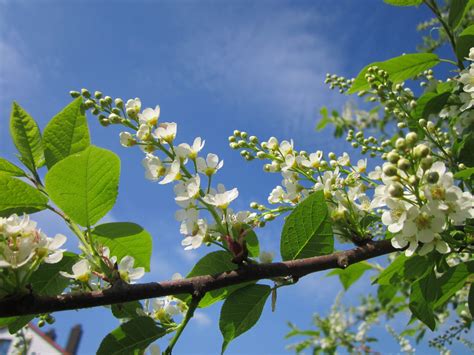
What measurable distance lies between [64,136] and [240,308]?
33.3 inches

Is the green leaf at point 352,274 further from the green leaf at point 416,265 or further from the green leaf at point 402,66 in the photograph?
the green leaf at point 416,265

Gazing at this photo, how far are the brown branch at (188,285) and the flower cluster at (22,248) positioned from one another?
0.20ft

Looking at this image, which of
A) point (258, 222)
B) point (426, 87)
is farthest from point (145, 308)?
point (426, 87)

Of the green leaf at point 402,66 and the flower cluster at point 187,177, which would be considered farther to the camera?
the green leaf at point 402,66

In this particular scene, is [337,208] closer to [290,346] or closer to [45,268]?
[45,268]

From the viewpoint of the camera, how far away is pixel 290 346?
619 cm

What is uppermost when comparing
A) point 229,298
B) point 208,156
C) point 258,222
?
point 208,156

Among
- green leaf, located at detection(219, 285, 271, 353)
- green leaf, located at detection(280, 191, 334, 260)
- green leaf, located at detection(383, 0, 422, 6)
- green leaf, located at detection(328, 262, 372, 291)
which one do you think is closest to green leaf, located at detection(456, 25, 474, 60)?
green leaf, located at detection(383, 0, 422, 6)

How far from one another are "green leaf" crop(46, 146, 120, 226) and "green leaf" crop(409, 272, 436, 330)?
3.89 feet

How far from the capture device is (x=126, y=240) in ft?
4.78

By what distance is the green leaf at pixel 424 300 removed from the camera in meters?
1.59

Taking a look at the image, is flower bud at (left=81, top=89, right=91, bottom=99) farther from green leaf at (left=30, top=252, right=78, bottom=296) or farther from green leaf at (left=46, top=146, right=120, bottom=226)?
green leaf at (left=30, top=252, right=78, bottom=296)

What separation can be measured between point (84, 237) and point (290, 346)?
547 cm

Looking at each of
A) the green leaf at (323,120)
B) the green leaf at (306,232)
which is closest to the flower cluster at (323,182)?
the green leaf at (306,232)
